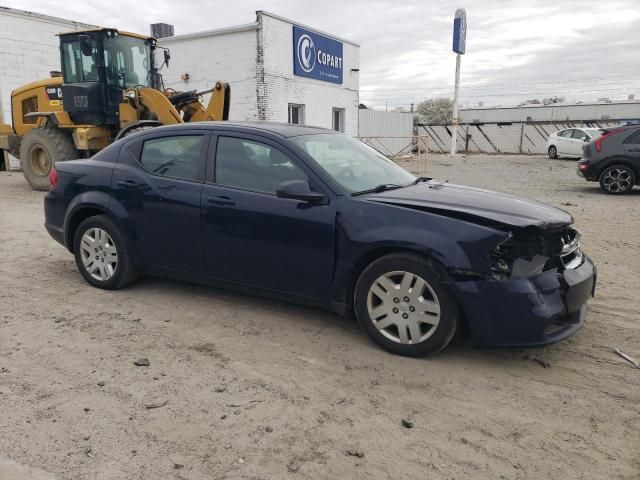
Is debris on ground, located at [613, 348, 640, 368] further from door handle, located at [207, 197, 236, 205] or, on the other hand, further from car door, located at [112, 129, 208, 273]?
car door, located at [112, 129, 208, 273]

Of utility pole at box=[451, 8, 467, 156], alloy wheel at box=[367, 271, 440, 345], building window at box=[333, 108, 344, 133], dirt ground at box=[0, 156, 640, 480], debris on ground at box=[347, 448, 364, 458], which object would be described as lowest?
debris on ground at box=[347, 448, 364, 458]

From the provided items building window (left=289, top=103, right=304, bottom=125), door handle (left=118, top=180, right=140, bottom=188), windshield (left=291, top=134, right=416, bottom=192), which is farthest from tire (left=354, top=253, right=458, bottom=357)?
building window (left=289, top=103, right=304, bottom=125)

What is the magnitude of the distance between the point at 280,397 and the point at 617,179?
37.1 feet

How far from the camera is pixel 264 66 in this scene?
18250 millimetres

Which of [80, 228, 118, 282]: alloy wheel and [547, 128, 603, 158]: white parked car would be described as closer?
[80, 228, 118, 282]: alloy wheel

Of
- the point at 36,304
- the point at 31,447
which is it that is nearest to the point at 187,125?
the point at 36,304

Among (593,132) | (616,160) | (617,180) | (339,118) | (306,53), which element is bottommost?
(617,180)

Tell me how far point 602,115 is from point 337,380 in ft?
185

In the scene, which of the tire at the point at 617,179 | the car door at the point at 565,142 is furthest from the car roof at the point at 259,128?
the car door at the point at 565,142

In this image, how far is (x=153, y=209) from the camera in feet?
15.5

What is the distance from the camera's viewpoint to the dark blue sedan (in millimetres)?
Result: 3511

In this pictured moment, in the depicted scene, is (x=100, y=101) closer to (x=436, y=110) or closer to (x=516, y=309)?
(x=516, y=309)

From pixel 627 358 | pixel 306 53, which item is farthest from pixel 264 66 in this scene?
pixel 627 358

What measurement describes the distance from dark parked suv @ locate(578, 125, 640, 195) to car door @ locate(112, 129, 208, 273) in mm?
10471
